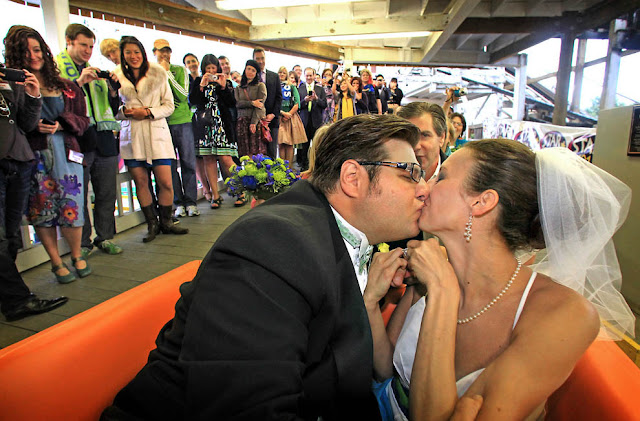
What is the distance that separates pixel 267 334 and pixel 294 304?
0.10 metres

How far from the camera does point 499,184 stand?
4.14 feet

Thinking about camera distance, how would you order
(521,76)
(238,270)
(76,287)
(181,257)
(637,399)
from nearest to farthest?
(238,270)
(637,399)
(76,287)
(181,257)
(521,76)

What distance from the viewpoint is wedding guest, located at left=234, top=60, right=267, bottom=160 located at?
5543 millimetres

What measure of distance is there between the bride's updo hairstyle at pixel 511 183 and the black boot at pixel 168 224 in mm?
3853

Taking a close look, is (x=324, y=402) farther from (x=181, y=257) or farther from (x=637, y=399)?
(x=181, y=257)

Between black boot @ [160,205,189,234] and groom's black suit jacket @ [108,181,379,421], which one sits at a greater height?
groom's black suit jacket @ [108,181,379,421]

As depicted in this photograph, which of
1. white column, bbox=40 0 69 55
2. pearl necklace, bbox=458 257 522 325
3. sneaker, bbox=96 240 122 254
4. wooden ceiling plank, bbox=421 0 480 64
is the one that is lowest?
sneaker, bbox=96 240 122 254

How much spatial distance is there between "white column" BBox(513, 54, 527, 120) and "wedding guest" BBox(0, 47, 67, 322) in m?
13.5

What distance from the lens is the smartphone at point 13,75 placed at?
7.63ft

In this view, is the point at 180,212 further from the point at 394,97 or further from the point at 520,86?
the point at 520,86

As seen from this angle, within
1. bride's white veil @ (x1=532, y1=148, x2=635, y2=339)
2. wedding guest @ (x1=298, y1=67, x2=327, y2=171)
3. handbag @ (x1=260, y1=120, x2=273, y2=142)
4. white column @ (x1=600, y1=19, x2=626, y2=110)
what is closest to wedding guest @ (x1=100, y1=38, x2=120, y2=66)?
handbag @ (x1=260, y1=120, x2=273, y2=142)

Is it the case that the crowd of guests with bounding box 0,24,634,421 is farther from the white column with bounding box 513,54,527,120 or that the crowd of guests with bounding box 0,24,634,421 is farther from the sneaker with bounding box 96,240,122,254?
the white column with bounding box 513,54,527,120

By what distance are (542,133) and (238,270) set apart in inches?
292

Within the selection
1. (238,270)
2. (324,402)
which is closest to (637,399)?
(324,402)
